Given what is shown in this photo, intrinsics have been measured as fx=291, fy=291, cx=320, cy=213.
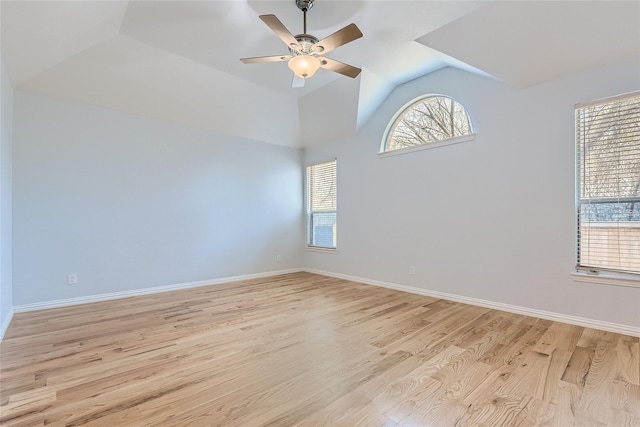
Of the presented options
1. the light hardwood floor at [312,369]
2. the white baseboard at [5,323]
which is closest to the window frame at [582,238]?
the light hardwood floor at [312,369]

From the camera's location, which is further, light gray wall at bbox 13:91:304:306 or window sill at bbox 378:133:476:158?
window sill at bbox 378:133:476:158

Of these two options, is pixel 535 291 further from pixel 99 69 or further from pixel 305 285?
pixel 99 69

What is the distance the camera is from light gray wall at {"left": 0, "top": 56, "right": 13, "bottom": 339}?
8.91 ft

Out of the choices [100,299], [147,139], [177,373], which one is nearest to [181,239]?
[100,299]

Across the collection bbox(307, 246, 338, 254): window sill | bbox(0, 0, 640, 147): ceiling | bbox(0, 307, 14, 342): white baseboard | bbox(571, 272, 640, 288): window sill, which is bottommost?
bbox(0, 307, 14, 342): white baseboard

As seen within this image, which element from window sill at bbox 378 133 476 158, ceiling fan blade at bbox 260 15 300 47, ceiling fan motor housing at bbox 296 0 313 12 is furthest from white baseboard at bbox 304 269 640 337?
ceiling fan motor housing at bbox 296 0 313 12

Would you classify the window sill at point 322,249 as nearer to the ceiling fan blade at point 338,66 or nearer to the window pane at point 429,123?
the window pane at point 429,123

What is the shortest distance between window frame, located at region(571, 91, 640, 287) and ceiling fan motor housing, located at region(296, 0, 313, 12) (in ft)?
9.26

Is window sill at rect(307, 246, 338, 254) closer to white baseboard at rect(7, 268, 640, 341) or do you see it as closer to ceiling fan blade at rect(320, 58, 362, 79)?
white baseboard at rect(7, 268, 640, 341)

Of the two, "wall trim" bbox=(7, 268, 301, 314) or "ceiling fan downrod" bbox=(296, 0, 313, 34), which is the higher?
"ceiling fan downrod" bbox=(296, 0, 313, 34)

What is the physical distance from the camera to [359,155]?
502cm

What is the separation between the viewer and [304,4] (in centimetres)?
266

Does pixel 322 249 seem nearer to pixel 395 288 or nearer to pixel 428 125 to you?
pixel 395 288

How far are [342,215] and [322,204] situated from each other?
669 millimetres
